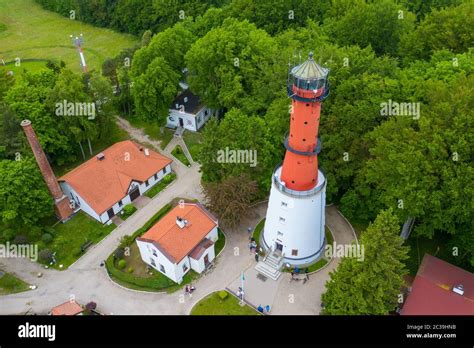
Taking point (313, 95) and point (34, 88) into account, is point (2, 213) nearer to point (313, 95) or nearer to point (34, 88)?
point (34, 88)

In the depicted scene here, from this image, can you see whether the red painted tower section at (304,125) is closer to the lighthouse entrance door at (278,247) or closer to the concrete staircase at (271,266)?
the lighthouse entrance door at (278,247)

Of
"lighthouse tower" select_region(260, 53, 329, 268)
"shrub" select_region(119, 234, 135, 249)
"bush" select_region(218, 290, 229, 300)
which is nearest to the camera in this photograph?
"lighthouse tower" select_region(260, 53, 329, 268)

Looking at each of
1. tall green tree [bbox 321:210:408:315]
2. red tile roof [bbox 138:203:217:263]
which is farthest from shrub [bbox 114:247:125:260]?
tall green tree [bbox 321:210:408:315]

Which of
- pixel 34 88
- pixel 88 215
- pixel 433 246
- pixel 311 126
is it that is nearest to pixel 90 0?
A: pixel 34 88

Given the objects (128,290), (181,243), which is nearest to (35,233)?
(128,290)

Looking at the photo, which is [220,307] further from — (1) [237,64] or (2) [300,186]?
(1) [237,64]

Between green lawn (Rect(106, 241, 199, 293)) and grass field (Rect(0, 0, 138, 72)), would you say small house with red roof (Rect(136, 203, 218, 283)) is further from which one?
grass field (Rect(0, 0, 138, 72))
